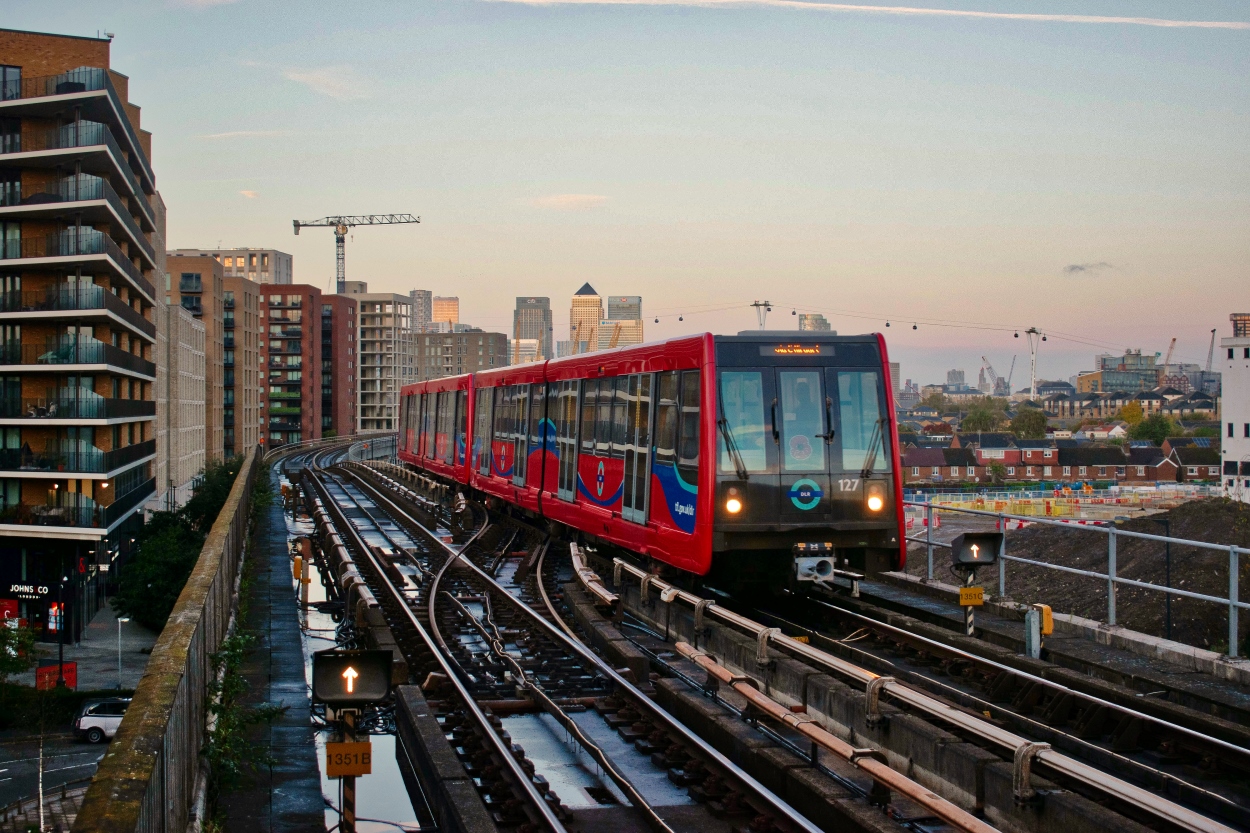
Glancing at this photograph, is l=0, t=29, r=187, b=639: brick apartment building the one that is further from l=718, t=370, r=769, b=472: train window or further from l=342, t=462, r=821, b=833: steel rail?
l=718, t=370, r=769, b=472: train window

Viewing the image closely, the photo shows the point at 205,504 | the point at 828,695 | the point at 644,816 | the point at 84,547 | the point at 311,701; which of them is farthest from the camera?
the point at 205,504

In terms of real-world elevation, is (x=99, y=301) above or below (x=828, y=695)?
above

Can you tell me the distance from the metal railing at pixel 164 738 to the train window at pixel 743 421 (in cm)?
543

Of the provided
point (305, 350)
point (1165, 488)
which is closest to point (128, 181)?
point (305, 350)

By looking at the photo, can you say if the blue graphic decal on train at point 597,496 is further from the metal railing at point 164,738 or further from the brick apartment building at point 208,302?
the brick apartment building at point 208,302

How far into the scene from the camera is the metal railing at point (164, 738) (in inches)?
193

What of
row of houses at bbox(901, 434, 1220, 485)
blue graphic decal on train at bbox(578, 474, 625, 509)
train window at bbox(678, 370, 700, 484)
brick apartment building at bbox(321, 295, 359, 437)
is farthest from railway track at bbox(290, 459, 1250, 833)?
row of houses at bbox(901, 434, 1220, 485)

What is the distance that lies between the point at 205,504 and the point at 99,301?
12.5 metres

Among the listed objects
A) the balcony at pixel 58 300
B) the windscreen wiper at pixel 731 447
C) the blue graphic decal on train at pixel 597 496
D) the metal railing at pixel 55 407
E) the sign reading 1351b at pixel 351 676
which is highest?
the balcony at pixel 58 300

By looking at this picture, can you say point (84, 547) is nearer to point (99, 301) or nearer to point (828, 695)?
point (99, 301)

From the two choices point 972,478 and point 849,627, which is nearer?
point 849,627

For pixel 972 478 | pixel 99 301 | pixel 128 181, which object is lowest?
pixel 972 478

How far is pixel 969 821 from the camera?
21.0 feet

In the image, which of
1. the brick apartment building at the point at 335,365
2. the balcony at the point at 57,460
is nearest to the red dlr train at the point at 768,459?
the balcony at the point at 57,460
